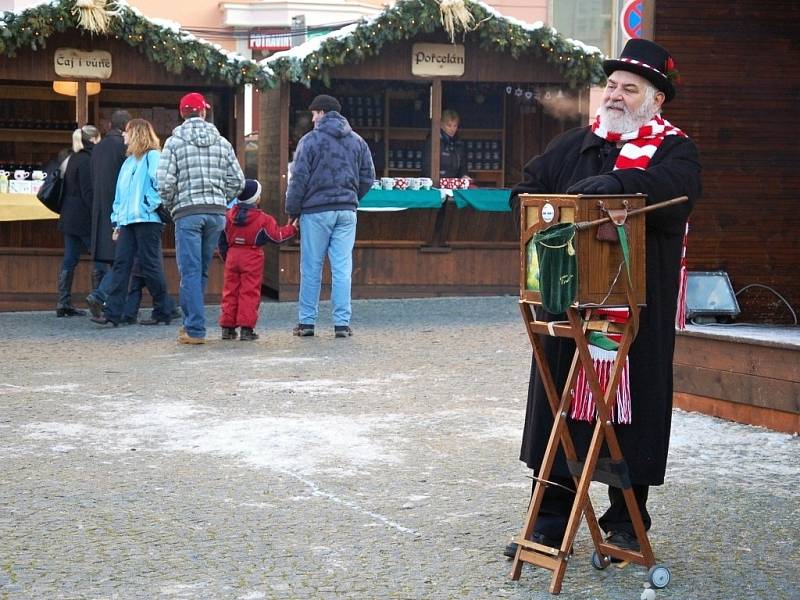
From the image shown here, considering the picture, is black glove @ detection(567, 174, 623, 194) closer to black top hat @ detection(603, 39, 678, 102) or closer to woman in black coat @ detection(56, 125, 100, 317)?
black top hat @ detection(603, 39, 678, 102)

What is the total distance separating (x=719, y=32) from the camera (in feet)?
29.6

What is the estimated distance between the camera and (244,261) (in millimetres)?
11930

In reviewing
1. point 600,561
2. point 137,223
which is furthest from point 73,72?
point 600,561

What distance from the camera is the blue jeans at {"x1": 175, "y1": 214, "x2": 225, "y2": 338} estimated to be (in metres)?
11.7

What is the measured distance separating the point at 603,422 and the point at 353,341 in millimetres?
6927

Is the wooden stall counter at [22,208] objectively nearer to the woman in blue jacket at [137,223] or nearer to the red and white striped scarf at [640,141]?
the woman in blue jacket at [137,223]

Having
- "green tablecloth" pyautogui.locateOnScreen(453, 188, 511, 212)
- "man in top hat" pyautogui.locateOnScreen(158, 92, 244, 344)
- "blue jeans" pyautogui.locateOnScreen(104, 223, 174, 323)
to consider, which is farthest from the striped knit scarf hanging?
"green tablecloth" pyautogui.locateOnScreen(453, 188, 511, 212)

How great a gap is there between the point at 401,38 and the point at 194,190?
428 cm

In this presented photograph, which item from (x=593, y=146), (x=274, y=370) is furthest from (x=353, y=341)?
(x=593, y=146)

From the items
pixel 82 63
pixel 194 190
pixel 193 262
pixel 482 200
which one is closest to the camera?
pixel 194 190

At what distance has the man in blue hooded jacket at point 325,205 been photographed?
12.1m

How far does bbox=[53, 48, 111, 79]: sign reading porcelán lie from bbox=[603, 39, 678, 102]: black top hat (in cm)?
1040

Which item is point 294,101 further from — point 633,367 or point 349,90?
point 633,367

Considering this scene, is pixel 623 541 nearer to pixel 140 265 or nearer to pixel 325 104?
A: pixel 325 104
